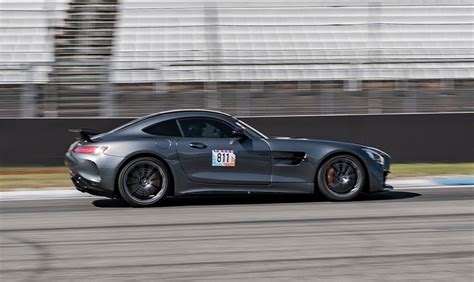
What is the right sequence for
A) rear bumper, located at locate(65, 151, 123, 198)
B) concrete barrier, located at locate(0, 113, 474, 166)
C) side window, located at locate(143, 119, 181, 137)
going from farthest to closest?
concrete barrier, located at locate(0, 113, 474, 166)
side window, located at locate(143, 119, 181, 137)
rear bumper, located at locate(65, 151, 123, 198)

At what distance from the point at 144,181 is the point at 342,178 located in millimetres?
2504

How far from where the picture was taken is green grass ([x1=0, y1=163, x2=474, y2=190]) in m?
12.8

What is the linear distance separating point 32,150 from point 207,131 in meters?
5.85

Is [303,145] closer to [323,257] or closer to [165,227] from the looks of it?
[165,227]

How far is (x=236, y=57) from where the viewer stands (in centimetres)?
2231

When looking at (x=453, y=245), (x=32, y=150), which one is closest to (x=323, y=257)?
(x=453, y=245)

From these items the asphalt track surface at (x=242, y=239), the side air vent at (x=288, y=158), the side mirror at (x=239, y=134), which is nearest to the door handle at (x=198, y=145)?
the side mirror at (x=239, y=134)

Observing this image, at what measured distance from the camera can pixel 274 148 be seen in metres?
10.0

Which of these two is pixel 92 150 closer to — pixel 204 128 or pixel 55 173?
→ pixel 204 128

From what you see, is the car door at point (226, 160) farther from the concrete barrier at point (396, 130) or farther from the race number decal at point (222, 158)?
the concrete barrier at point (396, 130)

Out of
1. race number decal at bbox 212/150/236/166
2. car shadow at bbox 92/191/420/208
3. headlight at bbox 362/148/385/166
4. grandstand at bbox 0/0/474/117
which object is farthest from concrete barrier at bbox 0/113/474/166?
race number decal at bbox 212/150/236/166

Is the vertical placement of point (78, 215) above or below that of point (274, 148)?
below

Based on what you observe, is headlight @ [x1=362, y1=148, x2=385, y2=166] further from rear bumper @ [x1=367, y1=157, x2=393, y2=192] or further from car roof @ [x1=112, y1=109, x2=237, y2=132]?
car roof @ [x1=112, y1=109, x2=237, y2=132]

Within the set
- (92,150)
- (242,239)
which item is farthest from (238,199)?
(242,239)
